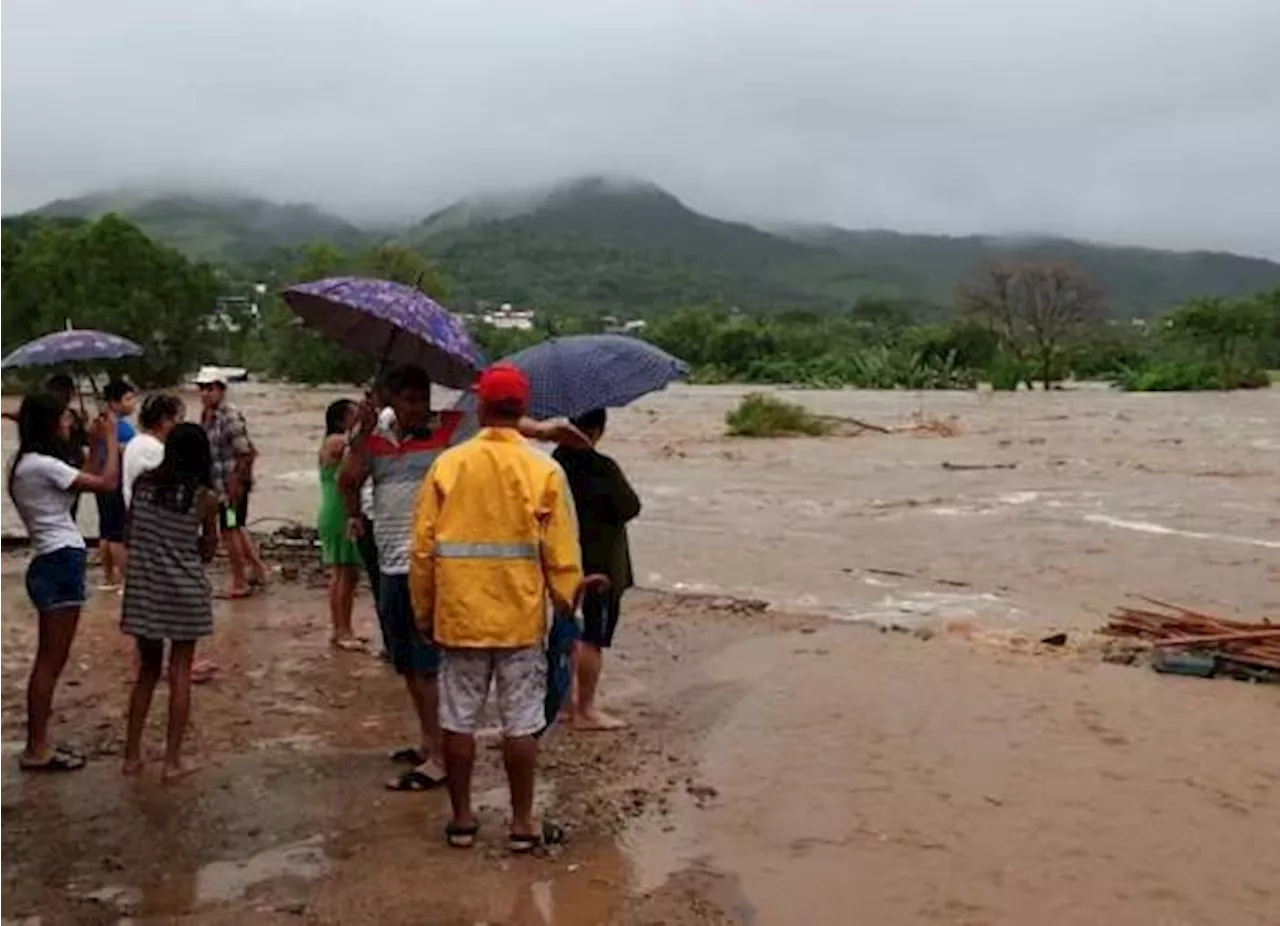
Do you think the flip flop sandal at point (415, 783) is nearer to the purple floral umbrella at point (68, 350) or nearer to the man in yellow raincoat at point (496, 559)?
the man in yellow raincoat at point (496, 559)

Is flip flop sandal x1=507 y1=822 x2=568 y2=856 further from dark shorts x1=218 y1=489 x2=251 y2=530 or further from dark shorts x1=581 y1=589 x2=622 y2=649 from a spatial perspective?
dark shorts x1=218 y1=489 x2=251 y2=530

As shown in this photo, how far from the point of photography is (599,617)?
710 centimetres

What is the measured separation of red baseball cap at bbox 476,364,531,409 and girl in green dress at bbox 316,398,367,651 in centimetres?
387

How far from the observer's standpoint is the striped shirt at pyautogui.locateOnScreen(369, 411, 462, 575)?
19.4 ft

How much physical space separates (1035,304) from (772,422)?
50.3 metres

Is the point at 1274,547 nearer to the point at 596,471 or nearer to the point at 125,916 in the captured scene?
the point at 596,471

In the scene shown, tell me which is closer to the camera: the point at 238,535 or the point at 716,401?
the point at 238,535

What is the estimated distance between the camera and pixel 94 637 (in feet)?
31.1

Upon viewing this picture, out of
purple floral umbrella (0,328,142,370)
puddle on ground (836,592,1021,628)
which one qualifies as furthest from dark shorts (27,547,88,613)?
puddle on ground (836,592,1021,628)

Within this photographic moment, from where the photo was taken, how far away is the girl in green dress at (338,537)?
29.3 ft

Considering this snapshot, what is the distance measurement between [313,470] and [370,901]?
2267cm

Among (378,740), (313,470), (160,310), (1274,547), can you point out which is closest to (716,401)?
(160,310)

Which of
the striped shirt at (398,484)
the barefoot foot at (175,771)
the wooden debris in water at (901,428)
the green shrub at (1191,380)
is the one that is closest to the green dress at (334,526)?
the barefoot foot at (175,771)

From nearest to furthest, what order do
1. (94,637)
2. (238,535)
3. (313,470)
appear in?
(94,637) < (238,535) < (313,470)
